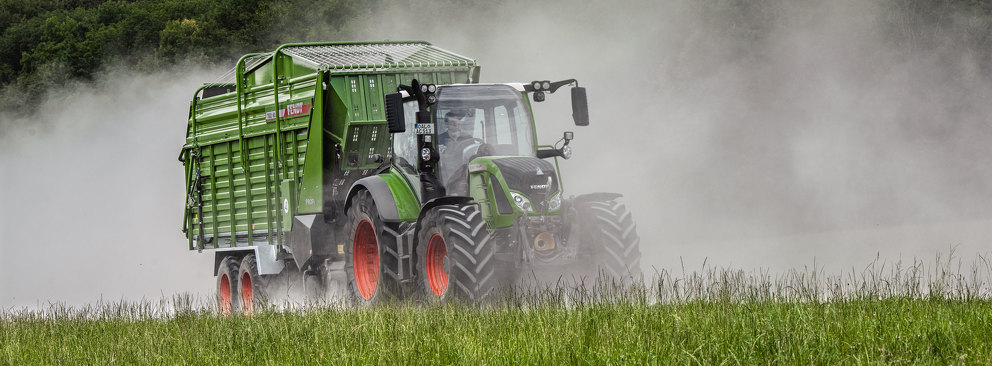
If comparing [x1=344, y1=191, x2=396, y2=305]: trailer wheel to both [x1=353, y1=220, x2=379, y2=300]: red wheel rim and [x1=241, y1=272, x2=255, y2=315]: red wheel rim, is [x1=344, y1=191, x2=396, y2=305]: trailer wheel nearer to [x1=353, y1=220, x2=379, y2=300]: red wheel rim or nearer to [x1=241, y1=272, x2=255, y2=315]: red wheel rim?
[x1=353, y1=220, x2=379, y2=300]: red wheel rim

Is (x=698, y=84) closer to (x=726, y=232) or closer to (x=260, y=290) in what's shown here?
(x=726, y=232)

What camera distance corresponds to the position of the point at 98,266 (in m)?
27.6

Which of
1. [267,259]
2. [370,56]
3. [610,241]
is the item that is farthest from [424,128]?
[267,259]

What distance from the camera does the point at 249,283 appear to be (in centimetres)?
1595

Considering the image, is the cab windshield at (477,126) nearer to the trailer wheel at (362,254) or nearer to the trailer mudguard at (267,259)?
the trailer wheel at (362,254)

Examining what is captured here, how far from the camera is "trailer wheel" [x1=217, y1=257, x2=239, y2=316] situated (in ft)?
53.9

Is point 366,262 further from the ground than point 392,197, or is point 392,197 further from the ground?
point 392,197

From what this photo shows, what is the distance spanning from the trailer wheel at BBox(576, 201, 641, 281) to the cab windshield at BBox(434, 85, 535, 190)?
1.24 m

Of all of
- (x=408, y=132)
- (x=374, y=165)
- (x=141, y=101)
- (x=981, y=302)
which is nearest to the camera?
(x=981, y=302)

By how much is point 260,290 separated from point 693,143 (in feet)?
46.8

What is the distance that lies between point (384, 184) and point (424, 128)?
0.84m

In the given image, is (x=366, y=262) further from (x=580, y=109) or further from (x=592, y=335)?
(x=592, y=335)

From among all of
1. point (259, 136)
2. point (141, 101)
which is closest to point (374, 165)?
point (259, 136)

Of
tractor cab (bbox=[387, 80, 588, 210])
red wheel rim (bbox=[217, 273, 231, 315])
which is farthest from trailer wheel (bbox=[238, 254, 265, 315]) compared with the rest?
tractor cab (bbox=[387, 80, 588, 210])
